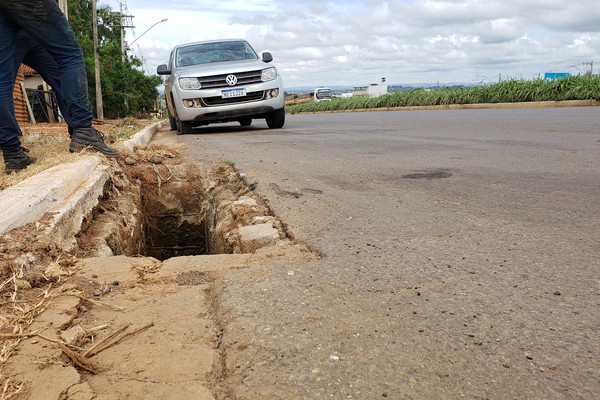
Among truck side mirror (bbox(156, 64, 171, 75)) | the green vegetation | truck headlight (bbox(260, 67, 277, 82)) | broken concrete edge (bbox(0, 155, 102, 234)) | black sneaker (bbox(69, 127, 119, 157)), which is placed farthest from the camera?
the green vegetation

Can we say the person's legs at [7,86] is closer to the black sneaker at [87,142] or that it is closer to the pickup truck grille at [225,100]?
the black sneaker at [87,142]

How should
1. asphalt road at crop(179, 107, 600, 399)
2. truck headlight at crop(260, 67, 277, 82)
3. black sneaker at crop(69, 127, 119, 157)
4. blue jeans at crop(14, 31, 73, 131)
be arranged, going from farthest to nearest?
truck headlight at crop(260, 67, 277, 82), black sneaker at crop(69, 127, 119, 157), blue jeans at crop(14, 31, 73, 131), asphalt road at crop(179, 107, 600, 399)

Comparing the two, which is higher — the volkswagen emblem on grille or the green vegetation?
the volkswagen emblem on grille

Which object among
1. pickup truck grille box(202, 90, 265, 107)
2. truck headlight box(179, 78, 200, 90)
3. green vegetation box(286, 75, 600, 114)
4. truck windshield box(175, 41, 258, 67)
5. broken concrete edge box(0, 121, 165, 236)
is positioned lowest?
green vegetation box(286, 75, 600, 114)

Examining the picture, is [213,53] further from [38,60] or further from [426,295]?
[426,295]

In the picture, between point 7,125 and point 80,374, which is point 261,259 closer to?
point 80,374

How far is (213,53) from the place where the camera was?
1098 cm

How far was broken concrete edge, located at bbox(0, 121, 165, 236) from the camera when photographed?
9.01 ft

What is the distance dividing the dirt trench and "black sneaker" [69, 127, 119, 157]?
2.91 ft

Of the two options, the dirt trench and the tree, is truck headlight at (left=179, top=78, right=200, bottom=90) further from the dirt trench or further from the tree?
the tree

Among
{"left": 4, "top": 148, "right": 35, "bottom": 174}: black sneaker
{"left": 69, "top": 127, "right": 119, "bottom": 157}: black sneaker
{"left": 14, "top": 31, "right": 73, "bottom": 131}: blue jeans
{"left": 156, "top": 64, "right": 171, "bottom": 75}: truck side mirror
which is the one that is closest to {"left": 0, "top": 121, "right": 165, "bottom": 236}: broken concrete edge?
{"left": 4, "top": 148, "right": 35, "bottom": 174}: black sneaker

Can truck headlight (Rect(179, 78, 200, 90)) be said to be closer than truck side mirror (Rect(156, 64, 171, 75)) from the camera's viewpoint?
Yes

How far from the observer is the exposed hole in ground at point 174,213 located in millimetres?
3336

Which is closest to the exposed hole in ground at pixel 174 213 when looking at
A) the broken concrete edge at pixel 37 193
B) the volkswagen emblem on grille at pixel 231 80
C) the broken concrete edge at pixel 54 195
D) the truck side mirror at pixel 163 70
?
the broken concrete edge at pixel 54 195
